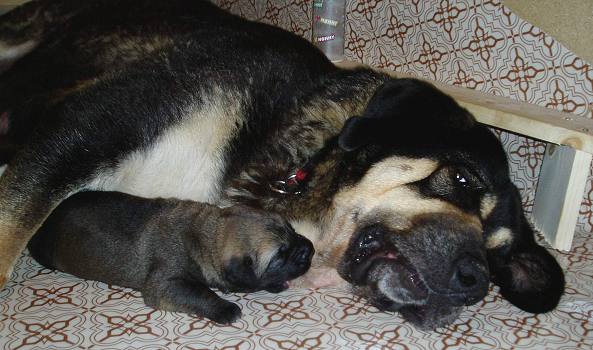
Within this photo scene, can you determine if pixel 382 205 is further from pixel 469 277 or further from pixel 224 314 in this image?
pixel 224 314

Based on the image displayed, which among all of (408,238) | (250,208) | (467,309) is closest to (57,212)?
(250,208)

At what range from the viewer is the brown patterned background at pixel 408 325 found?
216cm

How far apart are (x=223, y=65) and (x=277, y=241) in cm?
77

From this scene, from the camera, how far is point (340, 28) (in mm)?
3975

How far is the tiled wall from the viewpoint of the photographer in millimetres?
3121

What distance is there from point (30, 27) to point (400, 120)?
221cm

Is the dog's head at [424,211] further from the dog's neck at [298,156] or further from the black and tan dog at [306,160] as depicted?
the dog's neck at [298,156]

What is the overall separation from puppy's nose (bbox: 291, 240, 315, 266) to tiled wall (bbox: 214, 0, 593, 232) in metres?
1.62

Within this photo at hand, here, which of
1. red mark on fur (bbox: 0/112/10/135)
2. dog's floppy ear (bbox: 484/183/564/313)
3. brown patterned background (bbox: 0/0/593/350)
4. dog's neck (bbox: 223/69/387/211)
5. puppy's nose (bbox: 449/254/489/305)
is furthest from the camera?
red mark on fur (bbox: 0/112/10/135)

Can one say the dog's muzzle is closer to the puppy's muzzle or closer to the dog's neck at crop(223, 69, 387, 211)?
the puppy's muzzle

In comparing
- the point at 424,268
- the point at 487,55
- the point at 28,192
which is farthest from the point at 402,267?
the point at 487,55

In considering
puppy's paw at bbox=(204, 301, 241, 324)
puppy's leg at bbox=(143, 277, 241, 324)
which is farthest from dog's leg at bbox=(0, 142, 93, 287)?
puppy's paw at bbox=(204, 301, 241, 324)

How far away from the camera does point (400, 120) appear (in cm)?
223

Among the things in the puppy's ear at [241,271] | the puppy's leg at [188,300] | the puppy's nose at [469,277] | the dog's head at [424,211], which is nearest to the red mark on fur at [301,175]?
the dog's head at [424,211]
